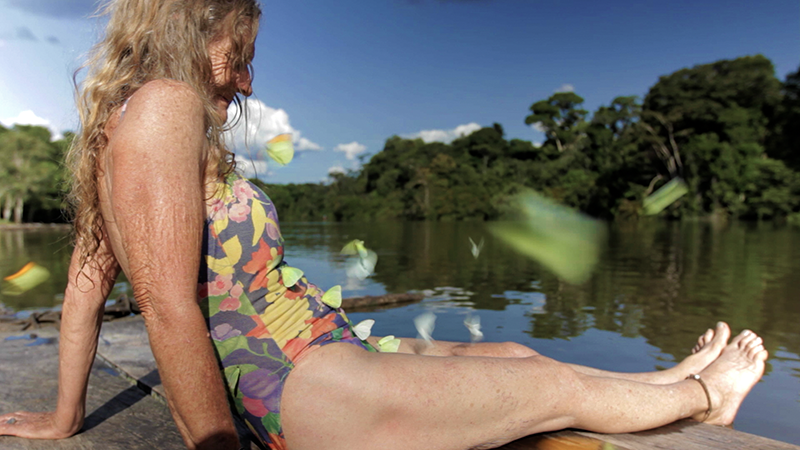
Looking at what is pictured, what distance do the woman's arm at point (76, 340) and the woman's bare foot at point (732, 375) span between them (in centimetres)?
184

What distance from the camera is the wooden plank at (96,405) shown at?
4.82 ft

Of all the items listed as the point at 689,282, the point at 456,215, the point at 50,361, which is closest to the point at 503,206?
the point at 456,215

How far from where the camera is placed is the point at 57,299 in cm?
675

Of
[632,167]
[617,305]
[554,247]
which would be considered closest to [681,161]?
[632,167]

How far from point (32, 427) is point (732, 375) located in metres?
2.23

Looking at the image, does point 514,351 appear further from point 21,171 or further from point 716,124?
point 21,171

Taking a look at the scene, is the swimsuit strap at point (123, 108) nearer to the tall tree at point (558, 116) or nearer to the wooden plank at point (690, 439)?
the wooden plank at point (690, 439)

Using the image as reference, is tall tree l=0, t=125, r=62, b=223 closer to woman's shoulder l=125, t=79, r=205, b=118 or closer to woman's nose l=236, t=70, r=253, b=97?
woman's nose l=236, t=70, r=253, b=97

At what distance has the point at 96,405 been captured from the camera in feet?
5.74

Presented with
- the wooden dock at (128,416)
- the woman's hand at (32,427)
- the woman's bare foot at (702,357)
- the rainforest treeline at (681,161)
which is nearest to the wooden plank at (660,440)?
the wooden dock at (128,416)

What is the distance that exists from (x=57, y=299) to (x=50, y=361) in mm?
5352

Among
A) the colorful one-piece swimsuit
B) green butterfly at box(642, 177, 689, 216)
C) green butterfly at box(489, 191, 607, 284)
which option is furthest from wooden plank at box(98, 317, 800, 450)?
green butterfly at box(489, 191, 607, 284)

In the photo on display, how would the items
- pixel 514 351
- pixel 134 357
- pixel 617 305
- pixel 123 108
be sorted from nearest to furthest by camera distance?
pixel 123 108
pixel 514 351
pixel 134 357
pixel 617 305

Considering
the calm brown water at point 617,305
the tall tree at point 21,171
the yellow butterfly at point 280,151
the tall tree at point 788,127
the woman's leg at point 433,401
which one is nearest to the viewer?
the woman's leg at point 433,401
